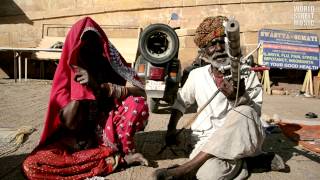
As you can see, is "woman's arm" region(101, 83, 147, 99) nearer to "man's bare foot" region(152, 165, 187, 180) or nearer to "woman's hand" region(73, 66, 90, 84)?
"woman's hand" region(73, 66, 90, 84)

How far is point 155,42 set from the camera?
663 cm

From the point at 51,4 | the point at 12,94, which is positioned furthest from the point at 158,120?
the point at 51,4

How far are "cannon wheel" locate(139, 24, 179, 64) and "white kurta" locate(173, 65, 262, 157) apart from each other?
9.60ft

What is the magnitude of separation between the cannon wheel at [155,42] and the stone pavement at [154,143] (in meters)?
0.94

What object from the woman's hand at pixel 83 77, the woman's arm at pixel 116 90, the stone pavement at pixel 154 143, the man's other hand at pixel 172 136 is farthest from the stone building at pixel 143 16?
the woman's hand at pixel 83 77

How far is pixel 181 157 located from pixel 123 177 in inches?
30.3

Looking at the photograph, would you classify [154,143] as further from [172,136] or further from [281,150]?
[281,150]

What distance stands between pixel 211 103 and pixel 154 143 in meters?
1.20

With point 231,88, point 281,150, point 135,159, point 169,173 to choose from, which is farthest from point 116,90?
point 281,150

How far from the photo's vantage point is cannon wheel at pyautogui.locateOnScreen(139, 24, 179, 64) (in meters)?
6.45

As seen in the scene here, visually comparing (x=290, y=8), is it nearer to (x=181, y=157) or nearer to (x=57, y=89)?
(x=181, y=157)

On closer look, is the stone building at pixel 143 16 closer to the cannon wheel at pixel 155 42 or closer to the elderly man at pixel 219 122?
the cannon wheel at pixel 155 42

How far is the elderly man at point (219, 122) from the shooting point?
3092 millimetres

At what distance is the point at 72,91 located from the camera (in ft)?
10.5
